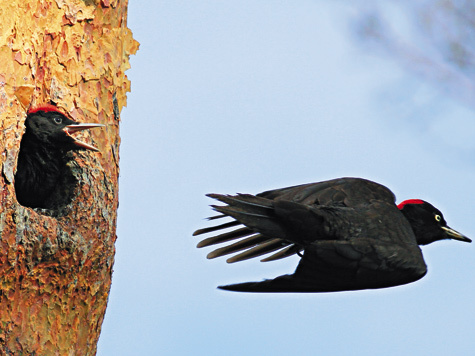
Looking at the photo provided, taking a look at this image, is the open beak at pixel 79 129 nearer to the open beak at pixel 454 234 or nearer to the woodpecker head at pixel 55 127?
the woodpecker head at pixel 55 127

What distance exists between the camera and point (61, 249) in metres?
3.42

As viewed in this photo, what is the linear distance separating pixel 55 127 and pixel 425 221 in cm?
219

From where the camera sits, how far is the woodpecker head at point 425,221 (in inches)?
174

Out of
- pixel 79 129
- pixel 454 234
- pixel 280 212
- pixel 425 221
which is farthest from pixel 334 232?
pixel 79 129

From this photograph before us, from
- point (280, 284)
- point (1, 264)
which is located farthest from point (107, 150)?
point (280, 284)

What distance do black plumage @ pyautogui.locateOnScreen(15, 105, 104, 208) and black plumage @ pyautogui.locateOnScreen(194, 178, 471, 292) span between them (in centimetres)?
81

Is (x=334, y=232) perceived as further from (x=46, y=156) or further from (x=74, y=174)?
(x=46, y=156)

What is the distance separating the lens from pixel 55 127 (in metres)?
3.61

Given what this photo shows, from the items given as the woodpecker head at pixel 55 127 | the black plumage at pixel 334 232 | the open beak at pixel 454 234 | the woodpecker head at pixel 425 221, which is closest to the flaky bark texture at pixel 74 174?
the woodpecker head at pixel 55 127

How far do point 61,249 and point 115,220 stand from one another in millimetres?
449

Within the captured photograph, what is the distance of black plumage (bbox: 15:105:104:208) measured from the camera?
12.0 ft

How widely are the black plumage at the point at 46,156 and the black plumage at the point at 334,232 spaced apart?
2.66 ft

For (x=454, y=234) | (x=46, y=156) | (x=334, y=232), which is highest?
(x=46, y=156)

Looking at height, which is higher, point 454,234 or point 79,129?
point 79,129
